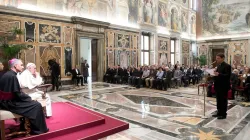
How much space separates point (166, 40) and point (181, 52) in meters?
2.99

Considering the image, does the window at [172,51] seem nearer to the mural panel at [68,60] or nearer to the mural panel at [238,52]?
the mural panel at [238,52]

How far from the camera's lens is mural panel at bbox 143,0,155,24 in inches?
618

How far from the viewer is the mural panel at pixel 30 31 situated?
9.55 meters

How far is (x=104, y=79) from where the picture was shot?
1288cm

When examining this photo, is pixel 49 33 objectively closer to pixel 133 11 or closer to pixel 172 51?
pixel 133 11

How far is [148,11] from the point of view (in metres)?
16.0

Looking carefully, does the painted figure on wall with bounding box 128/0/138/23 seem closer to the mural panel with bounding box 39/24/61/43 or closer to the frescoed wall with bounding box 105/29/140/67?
the frescoed wall with bounding box 105/29/140/67

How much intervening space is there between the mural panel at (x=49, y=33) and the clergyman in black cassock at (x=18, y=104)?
715cm

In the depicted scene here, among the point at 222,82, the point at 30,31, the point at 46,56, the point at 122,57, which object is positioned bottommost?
the point at 222,82

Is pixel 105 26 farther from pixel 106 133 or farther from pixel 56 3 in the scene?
pixel 106 133

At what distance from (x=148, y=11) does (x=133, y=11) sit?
5.93 feet

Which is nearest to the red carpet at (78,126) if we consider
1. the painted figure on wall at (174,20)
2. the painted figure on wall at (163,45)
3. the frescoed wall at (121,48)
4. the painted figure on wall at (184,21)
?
the frescoed wall at (121,48)

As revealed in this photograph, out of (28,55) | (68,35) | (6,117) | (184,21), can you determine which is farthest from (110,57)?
(184,21)

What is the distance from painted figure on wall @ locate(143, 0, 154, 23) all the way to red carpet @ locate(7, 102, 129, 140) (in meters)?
12.3
